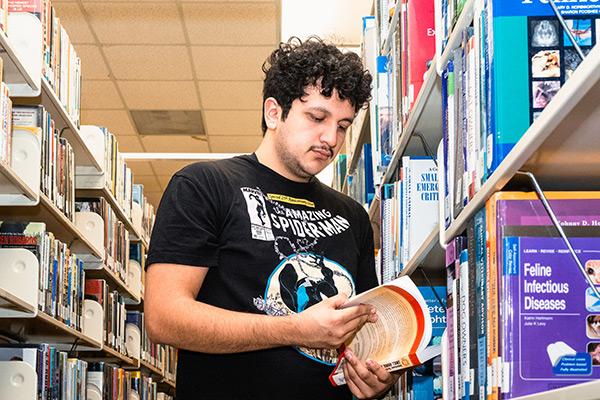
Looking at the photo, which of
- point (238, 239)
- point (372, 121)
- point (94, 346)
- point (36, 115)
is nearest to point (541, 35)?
point (238, 239)

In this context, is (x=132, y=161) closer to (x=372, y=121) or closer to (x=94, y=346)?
(x=94, y=346)

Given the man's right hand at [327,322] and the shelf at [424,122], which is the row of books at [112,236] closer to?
the shelf at [424,122]

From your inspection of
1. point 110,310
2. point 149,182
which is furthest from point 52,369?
point 149,182

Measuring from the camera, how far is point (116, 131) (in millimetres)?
7199

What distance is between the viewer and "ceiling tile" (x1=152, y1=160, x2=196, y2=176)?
7891mm

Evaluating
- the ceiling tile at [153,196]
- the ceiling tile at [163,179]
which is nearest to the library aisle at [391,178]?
the ceiling tile at [163,179]

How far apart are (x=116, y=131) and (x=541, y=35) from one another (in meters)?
6.20

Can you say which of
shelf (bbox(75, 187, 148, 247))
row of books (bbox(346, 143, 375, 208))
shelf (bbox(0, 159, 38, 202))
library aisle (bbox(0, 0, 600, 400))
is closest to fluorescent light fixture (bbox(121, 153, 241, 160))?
library aisle (bbox(0, 0, 600, 400))

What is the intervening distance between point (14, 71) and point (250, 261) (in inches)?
59.1

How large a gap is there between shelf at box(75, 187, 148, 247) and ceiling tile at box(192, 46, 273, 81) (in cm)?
120

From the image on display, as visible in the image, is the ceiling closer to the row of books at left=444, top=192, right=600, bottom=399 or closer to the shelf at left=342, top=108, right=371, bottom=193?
the shelf at left=342, top=108, right=371, bottom=193

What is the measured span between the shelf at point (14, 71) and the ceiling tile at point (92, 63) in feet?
8.90

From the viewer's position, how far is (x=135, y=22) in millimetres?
5418

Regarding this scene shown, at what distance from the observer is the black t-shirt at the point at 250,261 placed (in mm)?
1815
